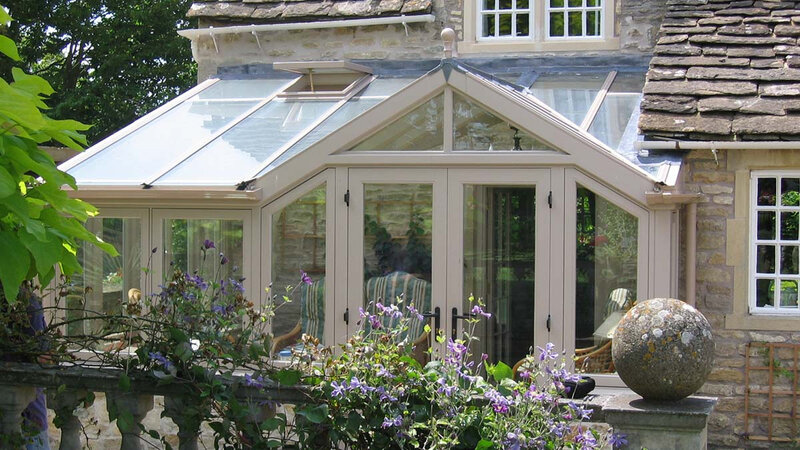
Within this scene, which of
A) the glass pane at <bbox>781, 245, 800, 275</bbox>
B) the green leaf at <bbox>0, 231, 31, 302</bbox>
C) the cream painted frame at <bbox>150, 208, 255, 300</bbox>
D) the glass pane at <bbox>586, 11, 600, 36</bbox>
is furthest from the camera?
the glass pane at <bbox>586, 11, 600, 36</bbox>

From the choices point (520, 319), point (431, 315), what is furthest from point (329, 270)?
point (520, 319)

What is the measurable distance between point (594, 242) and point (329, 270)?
82.9 inches

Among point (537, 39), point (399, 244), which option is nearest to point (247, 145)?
point (399, 244)

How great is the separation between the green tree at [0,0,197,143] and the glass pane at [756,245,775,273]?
16257 millimetres

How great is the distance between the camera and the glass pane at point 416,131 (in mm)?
8172

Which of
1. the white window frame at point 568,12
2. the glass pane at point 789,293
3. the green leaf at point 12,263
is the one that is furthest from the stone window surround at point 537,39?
the green leaf at point 12,263

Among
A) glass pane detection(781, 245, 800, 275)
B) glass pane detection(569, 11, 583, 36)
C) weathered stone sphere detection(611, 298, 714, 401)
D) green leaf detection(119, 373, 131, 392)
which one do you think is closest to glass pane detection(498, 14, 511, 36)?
glass pane detection(569, 11, 583, 36)

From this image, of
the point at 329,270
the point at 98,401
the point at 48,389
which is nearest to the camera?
the point at 48,389

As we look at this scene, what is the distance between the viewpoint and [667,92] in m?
8.97

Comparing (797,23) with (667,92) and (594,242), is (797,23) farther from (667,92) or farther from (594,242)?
(594,242)

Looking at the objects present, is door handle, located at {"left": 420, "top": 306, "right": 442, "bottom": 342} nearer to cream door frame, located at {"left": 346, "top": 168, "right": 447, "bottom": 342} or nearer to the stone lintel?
cream door frame, located at {"left": 346, "top": 168, "right": 447, "bottom": 342}

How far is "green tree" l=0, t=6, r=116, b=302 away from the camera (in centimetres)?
310

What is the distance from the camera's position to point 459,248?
8070 millimetres

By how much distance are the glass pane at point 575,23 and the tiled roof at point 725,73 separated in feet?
3.25
